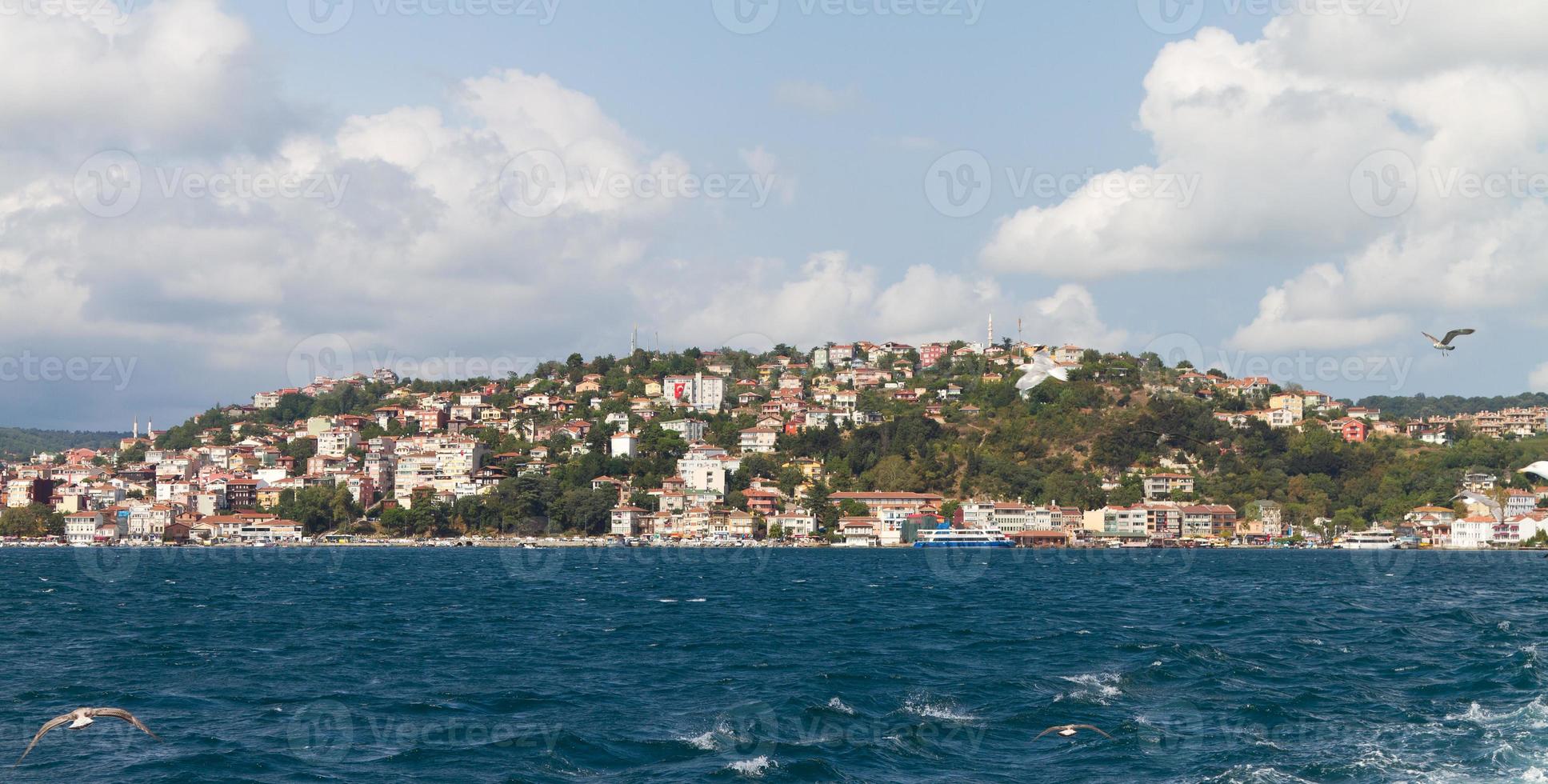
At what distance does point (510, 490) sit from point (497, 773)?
119 m

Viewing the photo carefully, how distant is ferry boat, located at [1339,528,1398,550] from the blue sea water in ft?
240

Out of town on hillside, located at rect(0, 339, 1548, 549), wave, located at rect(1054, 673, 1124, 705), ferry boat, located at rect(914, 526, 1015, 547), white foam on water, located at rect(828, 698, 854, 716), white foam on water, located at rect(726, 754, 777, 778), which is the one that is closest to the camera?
white foam on water, located at rect(726, 754, 777, 778)

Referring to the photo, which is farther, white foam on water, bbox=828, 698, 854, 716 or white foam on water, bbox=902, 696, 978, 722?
white foam on water, bbox=828, 698, 854, 716

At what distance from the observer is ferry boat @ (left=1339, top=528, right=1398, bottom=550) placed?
122m

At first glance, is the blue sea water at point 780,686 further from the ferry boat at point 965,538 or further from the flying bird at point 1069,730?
the ferry boat at point 965,538

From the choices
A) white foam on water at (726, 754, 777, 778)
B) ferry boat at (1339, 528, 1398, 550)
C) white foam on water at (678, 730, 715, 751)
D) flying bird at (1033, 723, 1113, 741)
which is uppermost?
ferry boat at (1339, 528, 1398, 550)

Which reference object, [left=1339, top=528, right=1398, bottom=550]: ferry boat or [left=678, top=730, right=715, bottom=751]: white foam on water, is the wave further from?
[left=1339, top=528, right=1398, bottom=550]: ferry boat

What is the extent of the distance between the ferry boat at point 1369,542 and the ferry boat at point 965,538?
27854 millimetres

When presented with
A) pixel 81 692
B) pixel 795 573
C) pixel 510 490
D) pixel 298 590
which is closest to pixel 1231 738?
pixel 81 692

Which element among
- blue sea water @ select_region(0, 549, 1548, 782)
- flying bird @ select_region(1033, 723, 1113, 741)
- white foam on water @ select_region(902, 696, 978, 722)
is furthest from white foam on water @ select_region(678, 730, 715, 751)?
flying bird @ select_region(1033, 723, 1113, 741)

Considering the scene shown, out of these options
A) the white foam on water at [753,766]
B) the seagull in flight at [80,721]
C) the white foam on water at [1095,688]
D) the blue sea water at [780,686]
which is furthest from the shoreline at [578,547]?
the seagull in flight at [80,721]

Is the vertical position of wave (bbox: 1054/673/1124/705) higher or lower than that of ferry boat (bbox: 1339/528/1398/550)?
lower

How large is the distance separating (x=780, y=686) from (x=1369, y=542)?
109374mm

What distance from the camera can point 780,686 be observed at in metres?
25.5
